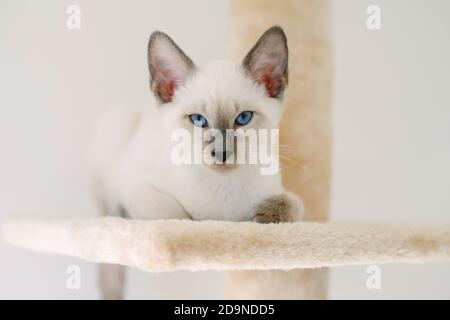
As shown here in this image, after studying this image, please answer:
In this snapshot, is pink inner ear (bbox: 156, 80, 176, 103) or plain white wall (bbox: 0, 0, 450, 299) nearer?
pink inner ear (bbox: 156, 80, 176, 103)

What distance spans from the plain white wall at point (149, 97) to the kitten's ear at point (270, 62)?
0.30 m

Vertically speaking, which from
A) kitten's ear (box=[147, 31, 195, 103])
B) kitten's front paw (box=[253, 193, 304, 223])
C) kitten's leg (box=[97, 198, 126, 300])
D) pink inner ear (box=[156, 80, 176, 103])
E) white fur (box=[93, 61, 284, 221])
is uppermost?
kitten's ear (box=[147, 31, 195, 103])

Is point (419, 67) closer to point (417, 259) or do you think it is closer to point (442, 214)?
point (442, 214)

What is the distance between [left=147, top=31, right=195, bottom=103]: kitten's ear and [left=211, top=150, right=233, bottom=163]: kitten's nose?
0.51ft

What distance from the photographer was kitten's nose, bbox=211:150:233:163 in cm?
96

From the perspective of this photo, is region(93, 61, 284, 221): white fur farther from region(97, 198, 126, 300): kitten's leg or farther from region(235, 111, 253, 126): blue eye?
region(97, 198, 126, 300): kitten's leg

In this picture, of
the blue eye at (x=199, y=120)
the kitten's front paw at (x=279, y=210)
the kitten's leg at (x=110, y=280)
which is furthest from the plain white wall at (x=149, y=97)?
the kitten's front paw at (x=279, y=210)

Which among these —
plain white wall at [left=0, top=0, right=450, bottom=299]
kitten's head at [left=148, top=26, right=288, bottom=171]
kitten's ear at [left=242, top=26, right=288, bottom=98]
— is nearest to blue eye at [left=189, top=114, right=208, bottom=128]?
kitten's head at [left=148, top=26, right=288, bottom=171]

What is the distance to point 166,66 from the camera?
3.27ft

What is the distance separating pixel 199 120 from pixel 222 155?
0.30ft

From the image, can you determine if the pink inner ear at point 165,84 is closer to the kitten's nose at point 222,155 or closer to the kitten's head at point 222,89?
the kitten's head at point 222,89

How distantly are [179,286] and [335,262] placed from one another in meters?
0.77

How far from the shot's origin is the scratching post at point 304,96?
43.4 inches

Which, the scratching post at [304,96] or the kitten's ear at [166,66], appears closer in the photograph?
the kitten's ear at [166,66]
